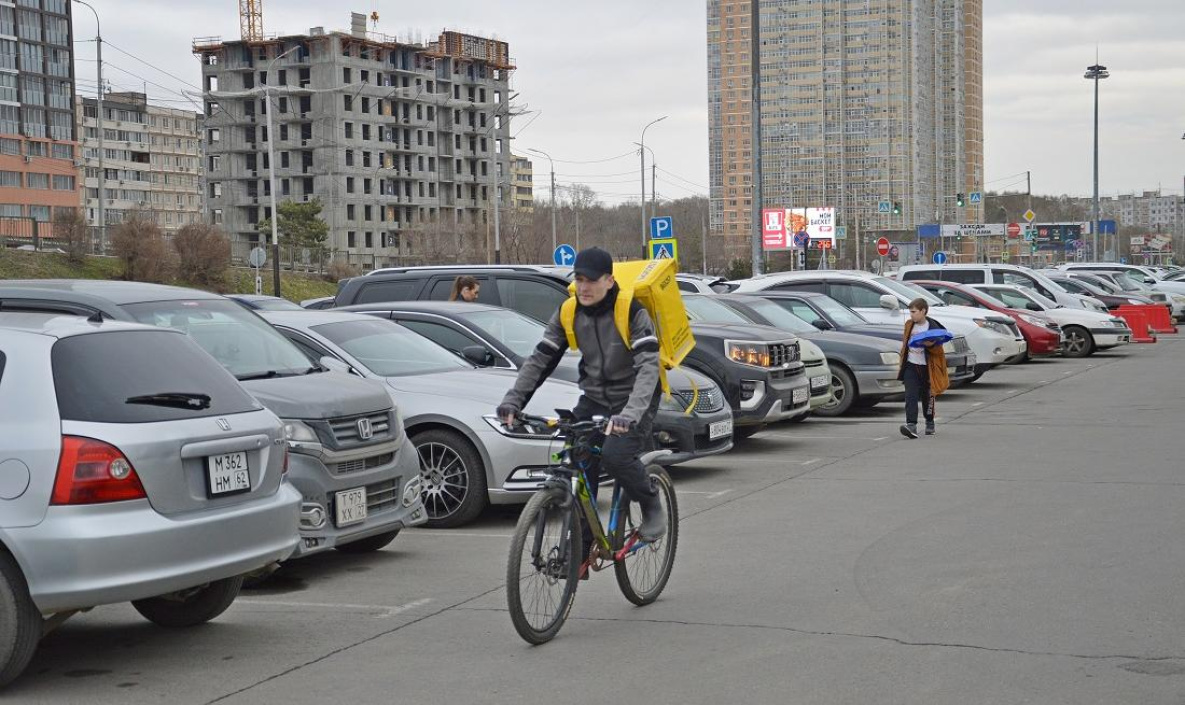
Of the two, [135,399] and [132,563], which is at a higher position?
[135,399]

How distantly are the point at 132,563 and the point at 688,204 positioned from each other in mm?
149378

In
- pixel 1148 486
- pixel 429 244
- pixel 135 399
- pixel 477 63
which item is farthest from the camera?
pixel 477 63

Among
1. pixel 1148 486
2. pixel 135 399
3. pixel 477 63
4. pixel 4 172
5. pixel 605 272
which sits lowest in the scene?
pixel 1148 486

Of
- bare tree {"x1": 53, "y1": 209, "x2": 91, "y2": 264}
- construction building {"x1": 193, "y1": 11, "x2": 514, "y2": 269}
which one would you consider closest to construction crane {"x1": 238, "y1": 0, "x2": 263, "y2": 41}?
construction building {"x1": 193, "y1": 11, "x2": 514, "y2": 269}

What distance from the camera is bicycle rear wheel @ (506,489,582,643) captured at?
631 centimetres

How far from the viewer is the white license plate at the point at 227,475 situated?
6.21 meters

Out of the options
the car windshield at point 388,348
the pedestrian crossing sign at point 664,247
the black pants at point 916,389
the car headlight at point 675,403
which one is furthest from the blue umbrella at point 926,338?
the pedestrian crossing sign at point 664,247

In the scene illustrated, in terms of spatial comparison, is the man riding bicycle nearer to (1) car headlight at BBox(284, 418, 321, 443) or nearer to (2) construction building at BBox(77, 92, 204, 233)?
(1) car headlight at BBox(284, 418, 321, 443)

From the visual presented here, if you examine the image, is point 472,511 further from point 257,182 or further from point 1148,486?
point 257,182

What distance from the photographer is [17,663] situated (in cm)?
572

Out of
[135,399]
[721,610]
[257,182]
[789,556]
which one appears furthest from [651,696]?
[257,182]

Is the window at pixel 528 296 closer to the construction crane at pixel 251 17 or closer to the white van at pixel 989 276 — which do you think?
the white van at pixel 989 276

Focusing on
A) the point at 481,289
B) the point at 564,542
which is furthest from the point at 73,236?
the point at 564,542

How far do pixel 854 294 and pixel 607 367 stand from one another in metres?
16.6
